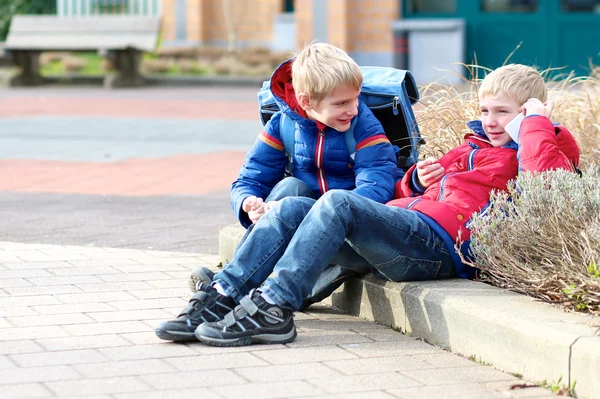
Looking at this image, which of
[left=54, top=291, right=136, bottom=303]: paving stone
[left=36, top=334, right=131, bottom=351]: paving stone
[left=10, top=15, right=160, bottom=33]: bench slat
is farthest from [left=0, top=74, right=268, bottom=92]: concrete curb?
[left=36, top=334, right=131, bottom=351]: paving stone

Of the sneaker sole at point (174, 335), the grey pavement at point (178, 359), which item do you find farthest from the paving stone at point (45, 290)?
the sneaker sole at point (174, 335)

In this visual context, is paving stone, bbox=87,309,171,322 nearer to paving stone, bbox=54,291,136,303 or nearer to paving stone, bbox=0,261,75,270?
paving stone, bbox=54,291,136,303

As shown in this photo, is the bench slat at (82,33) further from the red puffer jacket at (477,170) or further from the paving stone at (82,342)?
the paving stone at (82,342)

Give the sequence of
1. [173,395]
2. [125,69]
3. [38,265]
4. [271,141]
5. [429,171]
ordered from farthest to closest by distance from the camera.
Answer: [125,69], [38,265], [271,141], [429,171], [173,395]

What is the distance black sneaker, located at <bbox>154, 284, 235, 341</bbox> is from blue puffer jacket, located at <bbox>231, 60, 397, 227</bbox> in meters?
0.57

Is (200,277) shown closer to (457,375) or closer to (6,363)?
(6,363)

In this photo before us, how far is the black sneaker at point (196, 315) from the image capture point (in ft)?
12.4

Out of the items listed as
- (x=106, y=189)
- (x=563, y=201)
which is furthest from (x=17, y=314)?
(x=106, y=189)

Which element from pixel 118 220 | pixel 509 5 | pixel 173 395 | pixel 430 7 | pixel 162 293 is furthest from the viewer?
pixel 430 7

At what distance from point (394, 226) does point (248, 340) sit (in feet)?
2.21

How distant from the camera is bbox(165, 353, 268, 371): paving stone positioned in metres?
3.55

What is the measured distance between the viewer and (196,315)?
12.6ft

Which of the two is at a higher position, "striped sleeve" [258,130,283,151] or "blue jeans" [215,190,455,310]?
"striped sleeve" [258,130,283,151]

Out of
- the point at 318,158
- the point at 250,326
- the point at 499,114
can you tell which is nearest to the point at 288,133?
the point at 318,158
